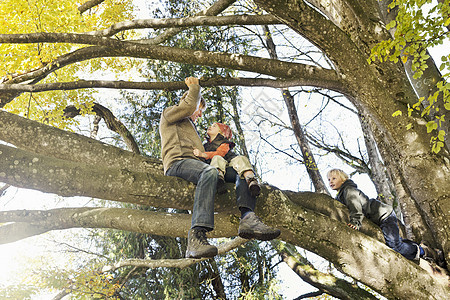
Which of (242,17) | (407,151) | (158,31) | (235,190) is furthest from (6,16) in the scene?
(407,151)

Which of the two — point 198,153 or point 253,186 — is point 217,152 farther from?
point 253,186

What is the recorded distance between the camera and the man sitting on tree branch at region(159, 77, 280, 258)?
2.65m

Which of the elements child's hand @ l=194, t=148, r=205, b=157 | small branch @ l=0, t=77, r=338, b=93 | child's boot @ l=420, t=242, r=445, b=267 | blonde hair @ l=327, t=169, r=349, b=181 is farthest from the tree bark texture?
small branch @ l=0, t=77, r=338, b=93

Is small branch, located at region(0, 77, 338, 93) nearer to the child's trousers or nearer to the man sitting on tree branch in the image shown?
the man sitting on tree branch

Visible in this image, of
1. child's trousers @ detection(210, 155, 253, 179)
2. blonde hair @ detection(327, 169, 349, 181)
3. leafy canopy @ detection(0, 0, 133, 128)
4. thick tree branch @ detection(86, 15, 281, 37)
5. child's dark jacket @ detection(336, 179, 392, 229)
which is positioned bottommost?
child's dark jacket @ detection(336, 179, 392, 229)

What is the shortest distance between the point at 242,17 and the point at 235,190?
7.61 feet

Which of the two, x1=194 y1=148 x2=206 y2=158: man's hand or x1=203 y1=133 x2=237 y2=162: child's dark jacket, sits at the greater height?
x1=203 y1=133 x2=237 y2=162: child's dark jacket

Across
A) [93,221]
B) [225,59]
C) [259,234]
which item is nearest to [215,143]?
[225,59]

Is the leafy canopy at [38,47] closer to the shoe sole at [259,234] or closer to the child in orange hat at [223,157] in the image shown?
the child in orange hat at [223,157]

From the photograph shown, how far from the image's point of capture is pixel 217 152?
11.1 ft

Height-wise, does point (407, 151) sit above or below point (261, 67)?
below

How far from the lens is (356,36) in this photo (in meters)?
3.59

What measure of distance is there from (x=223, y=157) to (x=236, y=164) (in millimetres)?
374

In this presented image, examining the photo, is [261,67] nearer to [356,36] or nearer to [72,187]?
[356,36]
